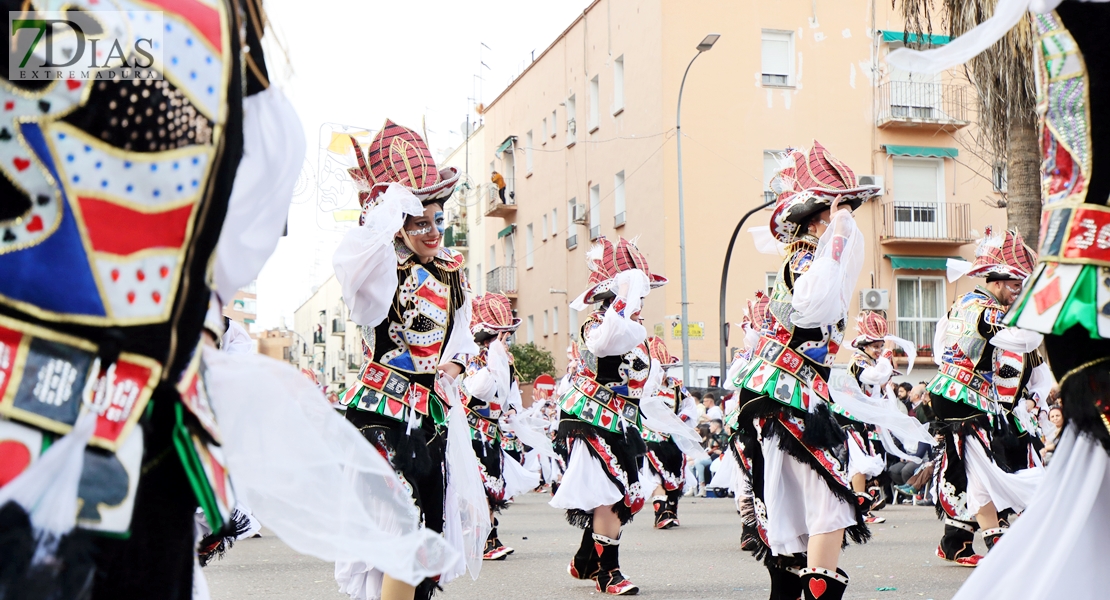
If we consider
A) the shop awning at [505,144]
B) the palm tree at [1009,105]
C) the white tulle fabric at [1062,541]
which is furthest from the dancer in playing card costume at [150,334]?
the shop awning at [505,144]

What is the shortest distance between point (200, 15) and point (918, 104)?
28635 millimetres

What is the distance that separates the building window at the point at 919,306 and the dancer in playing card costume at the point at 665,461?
13.7 meters

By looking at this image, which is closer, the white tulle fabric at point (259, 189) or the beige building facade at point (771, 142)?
the white tulle fabric at point (259, 189)

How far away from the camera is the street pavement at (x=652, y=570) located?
7391 millimetres

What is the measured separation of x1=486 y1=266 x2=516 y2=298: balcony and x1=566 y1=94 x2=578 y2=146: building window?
7.41 meters

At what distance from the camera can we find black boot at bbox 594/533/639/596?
24.1 ft

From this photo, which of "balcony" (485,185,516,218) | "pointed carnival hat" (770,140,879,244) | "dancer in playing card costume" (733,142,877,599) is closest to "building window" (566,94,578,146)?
"balcony" (485,185,516,218)

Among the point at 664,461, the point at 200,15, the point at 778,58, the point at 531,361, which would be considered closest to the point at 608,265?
the point at 664,461

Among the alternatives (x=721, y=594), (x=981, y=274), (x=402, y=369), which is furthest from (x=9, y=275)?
(x=981, y=274)

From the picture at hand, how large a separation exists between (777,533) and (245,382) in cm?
394

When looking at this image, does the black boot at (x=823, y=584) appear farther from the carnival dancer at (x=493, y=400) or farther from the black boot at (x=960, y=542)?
the carnival dancer at (x=493, y=400)

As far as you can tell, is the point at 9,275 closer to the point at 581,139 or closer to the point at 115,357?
the point at 115,357

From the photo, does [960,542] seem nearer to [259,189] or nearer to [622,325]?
[622,325]

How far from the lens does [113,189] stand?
6.18 ft
